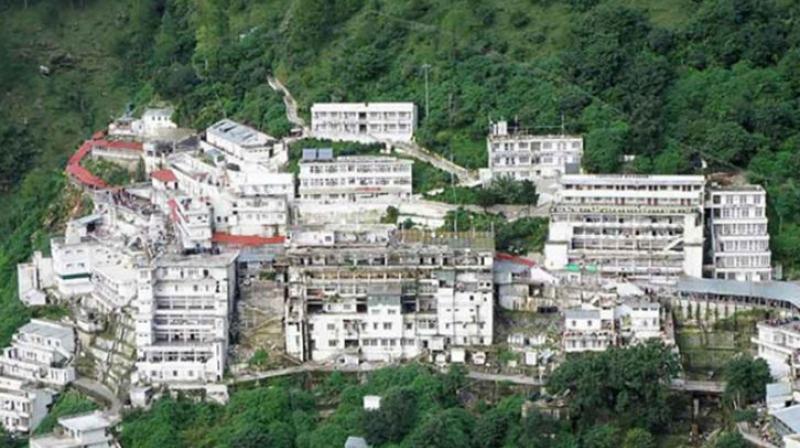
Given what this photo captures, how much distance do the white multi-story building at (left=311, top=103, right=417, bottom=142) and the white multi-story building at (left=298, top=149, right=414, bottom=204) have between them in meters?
1.81

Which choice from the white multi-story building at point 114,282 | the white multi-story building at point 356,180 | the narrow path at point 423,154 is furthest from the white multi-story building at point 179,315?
the narrow path at point 423,154

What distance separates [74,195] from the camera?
51719 millimetres

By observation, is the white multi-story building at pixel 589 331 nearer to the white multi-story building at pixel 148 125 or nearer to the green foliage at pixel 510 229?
the green foliage at pixel 510 229

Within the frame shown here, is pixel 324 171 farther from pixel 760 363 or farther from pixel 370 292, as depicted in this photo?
pixel 760 363

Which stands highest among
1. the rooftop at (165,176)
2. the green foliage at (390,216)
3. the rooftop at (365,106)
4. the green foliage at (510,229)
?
the rooftop at (365,106)

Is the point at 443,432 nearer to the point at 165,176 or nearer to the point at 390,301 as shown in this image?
the point at 390,301

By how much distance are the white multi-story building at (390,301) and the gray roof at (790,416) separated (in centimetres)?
719

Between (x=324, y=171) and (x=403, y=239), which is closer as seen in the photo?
(x=403, y=239)

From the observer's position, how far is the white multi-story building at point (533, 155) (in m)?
46.2

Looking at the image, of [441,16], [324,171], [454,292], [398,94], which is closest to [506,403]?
[454,292]

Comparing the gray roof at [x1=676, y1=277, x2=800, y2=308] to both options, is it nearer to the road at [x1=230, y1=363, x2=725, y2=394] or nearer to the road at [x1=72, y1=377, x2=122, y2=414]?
the road at [x1=230, y1=363, x2=725, y2=394]

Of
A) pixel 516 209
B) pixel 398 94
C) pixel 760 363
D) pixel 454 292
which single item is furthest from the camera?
pixel 398 94

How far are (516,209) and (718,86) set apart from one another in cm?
643

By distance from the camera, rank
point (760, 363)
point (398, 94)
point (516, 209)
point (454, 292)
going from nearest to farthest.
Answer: point (760, 363) → point (454, 292) → point (516, 209) → point (398, 94)
